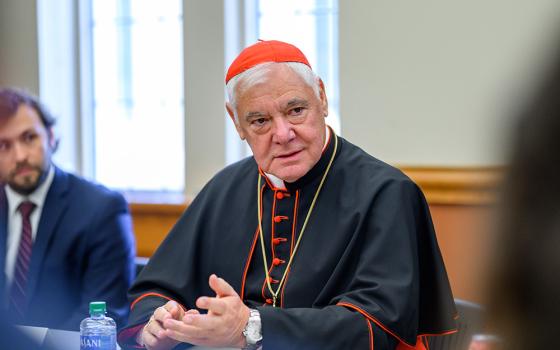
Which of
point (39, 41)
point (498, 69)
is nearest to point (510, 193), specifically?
point (498, 69)

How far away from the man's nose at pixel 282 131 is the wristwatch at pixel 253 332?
0.63 m

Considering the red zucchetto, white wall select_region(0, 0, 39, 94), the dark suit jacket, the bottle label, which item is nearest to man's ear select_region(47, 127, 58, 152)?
the dark suit jacket

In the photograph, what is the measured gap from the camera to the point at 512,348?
0.49 meters

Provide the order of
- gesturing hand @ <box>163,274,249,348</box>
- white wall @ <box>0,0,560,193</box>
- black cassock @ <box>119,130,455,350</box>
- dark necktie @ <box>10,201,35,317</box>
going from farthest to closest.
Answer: white wall @ <box>0,0,560,193</box>
dark necktie @ <box>10,201,35,317</box>
black cassock @ <box>119,130,455,350</box>
gesturing hand @ <box>163,274,249,348</box>

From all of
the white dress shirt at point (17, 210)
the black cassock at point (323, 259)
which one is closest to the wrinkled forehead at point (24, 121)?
the white dress shirt at point (17, 210)

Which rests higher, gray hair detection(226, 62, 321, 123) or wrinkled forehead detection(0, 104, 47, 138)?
gray hair detection(226, 62, 321, 123)

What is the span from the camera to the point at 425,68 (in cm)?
404

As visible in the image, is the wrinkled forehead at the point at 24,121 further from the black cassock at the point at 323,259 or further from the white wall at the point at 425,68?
the black cassock at the point at 323,259

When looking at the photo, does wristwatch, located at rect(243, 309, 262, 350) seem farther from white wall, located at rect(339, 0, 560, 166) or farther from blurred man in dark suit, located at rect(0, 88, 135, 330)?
white wall, located at rect(339, 0, 560, 166)

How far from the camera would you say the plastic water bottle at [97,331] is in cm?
232

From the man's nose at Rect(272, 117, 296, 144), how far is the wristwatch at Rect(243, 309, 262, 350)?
2.06ft

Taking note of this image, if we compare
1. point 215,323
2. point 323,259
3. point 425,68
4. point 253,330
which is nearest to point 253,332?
point 253,330

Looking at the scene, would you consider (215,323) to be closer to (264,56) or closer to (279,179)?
(279,179)

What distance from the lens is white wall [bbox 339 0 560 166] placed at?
3834mm
